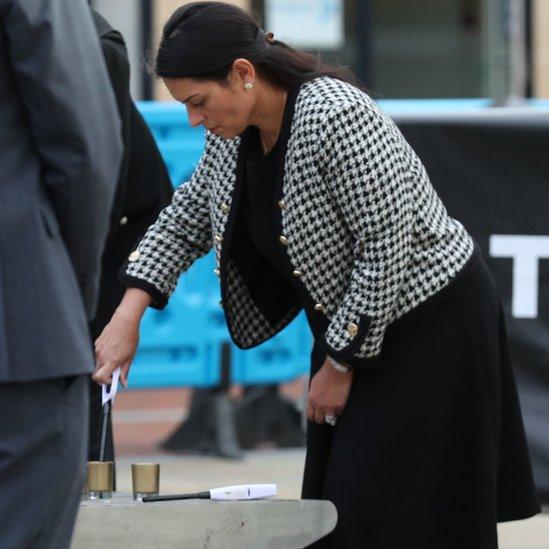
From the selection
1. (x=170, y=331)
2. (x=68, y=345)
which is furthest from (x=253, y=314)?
(x=170, y=331)

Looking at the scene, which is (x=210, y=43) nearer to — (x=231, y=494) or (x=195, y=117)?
(x=195, y=117)

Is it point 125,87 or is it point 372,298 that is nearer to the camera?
point 372,298

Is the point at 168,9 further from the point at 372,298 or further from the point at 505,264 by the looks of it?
the point at 372,298

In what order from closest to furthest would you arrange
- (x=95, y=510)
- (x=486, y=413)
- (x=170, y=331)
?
(x=95, y=510) < (x=486, y=413) < (x=170, y=331)

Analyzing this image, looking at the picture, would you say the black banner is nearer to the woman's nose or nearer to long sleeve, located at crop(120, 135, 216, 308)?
long sleeve, located at crop(120, 135, 216, 308)

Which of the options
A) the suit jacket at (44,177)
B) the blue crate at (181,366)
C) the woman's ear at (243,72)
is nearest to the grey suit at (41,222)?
the suit jacket at (44,177)

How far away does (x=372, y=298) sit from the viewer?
3.70 meters

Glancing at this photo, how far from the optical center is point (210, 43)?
369 cm

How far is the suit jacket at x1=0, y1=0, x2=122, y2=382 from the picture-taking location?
2.80m

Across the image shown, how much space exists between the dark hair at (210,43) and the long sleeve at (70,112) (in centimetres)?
68

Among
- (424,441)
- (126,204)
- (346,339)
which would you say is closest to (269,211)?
(346,339)

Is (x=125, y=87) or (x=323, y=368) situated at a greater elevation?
(x=125, y=87)

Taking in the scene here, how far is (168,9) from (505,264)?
789cm

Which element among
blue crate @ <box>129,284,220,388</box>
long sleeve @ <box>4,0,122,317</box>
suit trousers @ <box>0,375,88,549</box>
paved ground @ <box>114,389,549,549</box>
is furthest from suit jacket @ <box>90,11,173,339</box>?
blue crate @ <box>129,284,220,388</box>
